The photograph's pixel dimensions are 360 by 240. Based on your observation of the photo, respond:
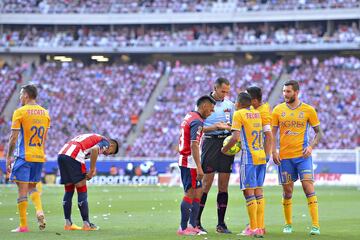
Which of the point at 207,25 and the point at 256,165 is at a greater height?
the point at 207,25

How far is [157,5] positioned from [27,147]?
171ft

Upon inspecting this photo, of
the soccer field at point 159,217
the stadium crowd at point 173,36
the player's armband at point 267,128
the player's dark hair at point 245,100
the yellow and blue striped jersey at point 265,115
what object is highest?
the stadium crowd at point 173,36

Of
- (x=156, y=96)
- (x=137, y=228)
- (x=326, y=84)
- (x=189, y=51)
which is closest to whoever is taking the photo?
(x=137, y=228)

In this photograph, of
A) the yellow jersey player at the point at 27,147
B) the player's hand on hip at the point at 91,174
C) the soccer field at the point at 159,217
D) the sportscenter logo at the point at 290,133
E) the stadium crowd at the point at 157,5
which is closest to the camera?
the soccer field at the point at 159,217

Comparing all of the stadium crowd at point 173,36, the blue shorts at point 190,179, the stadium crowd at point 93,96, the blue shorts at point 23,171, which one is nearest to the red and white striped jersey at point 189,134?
the blue shorts at point 190,179

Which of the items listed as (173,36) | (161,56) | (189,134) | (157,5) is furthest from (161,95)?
(189,134)

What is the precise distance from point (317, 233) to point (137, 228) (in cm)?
346

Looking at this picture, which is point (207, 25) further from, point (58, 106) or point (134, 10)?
point (58, 106)

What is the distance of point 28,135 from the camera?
1698 centimetres

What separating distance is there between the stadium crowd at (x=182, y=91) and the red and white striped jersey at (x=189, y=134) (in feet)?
124

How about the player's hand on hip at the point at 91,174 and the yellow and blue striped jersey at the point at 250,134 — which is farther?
the player's hand on hip at the point at 91,174

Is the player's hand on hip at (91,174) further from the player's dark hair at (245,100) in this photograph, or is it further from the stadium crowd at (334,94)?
the stadium crowd at (334,94)

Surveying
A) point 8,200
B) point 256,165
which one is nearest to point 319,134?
point 256,165

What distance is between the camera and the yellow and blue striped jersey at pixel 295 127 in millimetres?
16875
